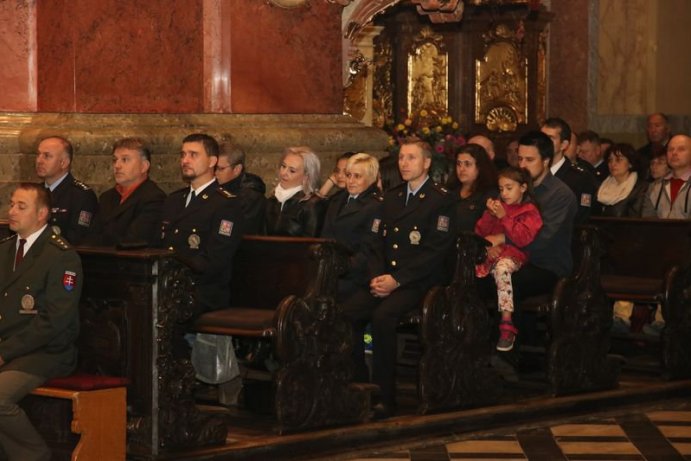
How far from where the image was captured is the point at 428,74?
66.8 feet

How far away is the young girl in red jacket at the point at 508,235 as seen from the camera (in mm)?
10727

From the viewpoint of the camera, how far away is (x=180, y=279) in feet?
28.6

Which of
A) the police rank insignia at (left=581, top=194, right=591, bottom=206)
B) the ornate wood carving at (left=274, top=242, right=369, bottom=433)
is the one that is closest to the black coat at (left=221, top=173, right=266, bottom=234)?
the ornate wood carving at (left=274, top=242, right=369, bottom=433)

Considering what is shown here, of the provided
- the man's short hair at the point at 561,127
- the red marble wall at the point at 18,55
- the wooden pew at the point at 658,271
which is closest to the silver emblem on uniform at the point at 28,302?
the red marble wall at the point at 18,55

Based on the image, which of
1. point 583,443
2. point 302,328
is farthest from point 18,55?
point 583,443

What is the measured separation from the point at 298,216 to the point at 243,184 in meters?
0.61

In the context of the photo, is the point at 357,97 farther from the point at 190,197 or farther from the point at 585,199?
the point at 190,197

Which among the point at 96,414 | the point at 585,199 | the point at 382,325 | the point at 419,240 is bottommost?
the point at 96,414

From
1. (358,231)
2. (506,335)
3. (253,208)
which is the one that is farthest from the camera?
(506,335)

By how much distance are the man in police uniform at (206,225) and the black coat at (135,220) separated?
0.12 m

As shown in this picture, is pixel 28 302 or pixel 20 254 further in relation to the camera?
pixel 20 254

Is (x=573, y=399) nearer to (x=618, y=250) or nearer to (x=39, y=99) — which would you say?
(x=618, y=250)

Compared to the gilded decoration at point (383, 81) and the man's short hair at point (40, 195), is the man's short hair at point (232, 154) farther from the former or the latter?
the gilded decoration at point (383, 81)

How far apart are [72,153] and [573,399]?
3.74 meters
